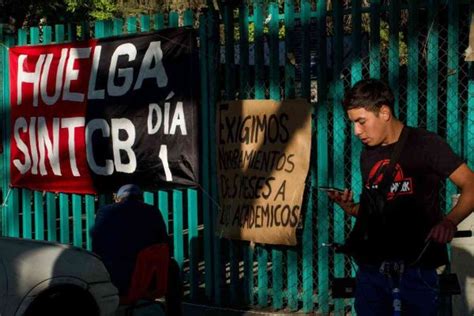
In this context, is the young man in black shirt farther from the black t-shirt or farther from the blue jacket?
the blue jacket

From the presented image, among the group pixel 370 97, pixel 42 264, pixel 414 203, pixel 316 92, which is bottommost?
pixel 42 264

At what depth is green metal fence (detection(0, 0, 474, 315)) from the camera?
23.0ft

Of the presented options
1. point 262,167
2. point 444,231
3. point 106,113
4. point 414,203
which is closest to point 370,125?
point 414,203

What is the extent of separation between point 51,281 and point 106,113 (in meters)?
2.90

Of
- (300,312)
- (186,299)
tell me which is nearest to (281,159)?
(300,312)

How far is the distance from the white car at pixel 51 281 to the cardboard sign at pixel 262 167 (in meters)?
1.59

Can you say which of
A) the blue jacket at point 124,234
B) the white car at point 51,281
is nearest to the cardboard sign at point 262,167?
the blue jacket at point 124,234

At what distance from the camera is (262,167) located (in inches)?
312

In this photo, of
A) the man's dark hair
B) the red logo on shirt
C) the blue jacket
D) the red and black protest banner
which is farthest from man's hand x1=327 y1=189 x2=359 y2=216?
the red and black protest banner

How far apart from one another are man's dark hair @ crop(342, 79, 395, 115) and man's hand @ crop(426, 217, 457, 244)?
654 mm

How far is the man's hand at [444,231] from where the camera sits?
13.0ft

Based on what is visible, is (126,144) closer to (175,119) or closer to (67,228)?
(175,119)

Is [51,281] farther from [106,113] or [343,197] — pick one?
[343,197]

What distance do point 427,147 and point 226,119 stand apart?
4086 millimetres
